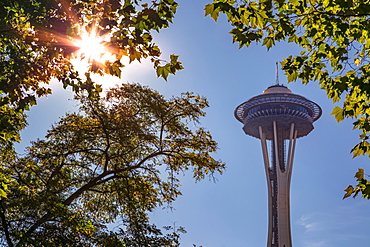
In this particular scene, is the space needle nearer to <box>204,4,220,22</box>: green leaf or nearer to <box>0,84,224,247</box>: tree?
<box>0,84,224,247</box>: tree

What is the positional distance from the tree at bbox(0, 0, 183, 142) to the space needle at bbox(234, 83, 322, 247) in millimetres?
84832

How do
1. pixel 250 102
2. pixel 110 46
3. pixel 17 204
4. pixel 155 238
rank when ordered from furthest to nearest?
pixel 250 102 < pixel 155 238 < pixel 17 204 < pixel 110 46

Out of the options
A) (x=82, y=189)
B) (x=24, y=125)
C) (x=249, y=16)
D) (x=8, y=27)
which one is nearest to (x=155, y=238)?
(x=82, y=189)

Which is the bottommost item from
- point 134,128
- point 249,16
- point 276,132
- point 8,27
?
point 249,16

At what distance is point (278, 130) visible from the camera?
103 m

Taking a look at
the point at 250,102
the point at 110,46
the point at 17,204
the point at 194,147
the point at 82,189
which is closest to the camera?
the point at 110,46

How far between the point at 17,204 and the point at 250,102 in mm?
87126

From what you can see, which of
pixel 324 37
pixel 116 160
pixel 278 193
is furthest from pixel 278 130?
pixel 324 37

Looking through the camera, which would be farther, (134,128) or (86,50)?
(134,128)

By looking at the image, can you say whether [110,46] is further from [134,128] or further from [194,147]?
[194,147]

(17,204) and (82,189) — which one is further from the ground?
(82,189)

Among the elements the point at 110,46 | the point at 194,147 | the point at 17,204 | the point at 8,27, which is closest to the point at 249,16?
the point at 110,46

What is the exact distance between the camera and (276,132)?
101438mm

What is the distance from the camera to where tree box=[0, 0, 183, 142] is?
8141 millimetres
